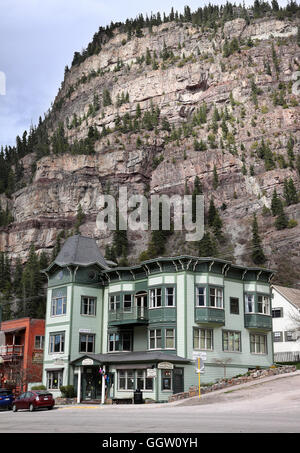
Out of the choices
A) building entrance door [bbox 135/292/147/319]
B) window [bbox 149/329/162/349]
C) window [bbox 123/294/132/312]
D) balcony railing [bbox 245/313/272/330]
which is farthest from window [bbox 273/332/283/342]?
window [bbox 149/329/162/349]

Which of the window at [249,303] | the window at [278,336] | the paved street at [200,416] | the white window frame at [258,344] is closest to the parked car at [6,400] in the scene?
the paved street at [200,416]

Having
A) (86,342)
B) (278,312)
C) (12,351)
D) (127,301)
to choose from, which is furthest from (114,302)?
(278,312)

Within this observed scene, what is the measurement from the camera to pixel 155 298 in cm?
4812

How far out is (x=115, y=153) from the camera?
631 feet

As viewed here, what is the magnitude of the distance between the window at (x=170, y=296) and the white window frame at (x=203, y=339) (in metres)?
2.85

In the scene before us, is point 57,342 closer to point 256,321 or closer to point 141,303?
point 141,303

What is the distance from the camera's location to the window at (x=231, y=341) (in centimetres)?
4825

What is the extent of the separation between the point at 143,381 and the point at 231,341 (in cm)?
894

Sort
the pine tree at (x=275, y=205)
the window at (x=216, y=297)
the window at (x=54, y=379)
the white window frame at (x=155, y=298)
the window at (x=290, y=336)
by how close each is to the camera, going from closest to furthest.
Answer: the window at (x=216, y=297) → the white window frame at (x=155, y=298) → the window at (x=54, y=379) → the window at (x=290, y=336) → the pine tree at (x=275, y=205)

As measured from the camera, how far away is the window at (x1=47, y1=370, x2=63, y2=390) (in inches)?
1999

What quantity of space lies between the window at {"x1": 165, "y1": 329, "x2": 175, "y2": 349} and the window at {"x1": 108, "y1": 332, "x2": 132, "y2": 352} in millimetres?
5310

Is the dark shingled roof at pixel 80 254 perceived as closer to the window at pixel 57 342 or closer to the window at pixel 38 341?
the window at pixel 57 342

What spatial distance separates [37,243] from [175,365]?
452 ft
